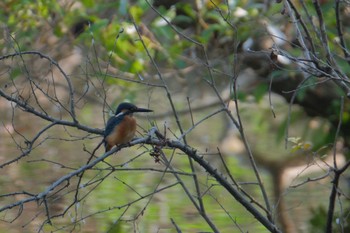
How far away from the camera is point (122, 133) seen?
3.54m

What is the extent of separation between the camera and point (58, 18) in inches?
240

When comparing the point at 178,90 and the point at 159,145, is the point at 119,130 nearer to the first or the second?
the point at 159,145

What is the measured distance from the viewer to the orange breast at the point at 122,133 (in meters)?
3.48

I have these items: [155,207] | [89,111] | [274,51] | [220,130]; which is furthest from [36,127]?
[274,51]

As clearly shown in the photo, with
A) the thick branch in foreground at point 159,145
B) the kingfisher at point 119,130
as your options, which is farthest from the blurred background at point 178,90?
the thick branch in foreground at point 159,145

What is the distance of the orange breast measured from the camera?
348cm

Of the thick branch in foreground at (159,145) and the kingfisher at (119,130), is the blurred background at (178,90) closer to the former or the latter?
the kingfisher at (119,130)

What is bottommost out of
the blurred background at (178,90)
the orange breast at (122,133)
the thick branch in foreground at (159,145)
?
the thick branch in foreground at (159,145)

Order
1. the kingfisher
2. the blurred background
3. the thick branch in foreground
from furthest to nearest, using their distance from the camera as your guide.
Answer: the blurred background, the kingfisher, the thick branch in foreground

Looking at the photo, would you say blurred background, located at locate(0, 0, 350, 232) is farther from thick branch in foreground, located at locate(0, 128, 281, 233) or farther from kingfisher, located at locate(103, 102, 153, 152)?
thick branch in foreground, located at locate(0, 128, 281, 233)

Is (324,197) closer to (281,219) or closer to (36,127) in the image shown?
(281,219)

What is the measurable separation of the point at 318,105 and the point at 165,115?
1084 mm

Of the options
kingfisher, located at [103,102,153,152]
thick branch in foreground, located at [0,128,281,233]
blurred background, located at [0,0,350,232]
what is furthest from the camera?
blurred background, located at [0,0,350,232]

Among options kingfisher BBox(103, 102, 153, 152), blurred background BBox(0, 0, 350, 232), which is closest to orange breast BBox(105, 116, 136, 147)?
kingfisher BBox(103, 102, 153, 152)
